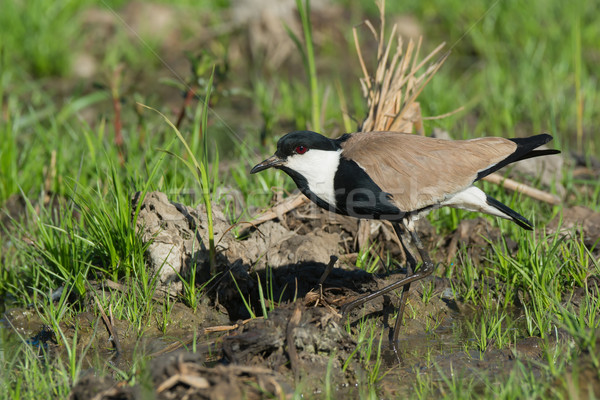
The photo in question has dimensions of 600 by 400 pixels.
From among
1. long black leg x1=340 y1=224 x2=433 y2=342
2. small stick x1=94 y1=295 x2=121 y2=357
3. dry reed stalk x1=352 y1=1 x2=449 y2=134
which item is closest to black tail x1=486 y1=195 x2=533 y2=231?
long black leg x1=340 y1=224 x2=433 y2=342

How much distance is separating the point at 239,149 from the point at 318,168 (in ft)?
7.50

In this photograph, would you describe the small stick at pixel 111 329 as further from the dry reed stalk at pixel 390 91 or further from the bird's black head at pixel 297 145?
the dry reed stalk at pixel 390 91

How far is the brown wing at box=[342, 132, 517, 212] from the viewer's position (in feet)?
14.0

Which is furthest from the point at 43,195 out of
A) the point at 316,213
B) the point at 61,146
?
the point at 316,213

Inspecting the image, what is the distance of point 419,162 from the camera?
4.35 metres

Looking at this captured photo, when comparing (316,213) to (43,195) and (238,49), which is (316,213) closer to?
(43,195)

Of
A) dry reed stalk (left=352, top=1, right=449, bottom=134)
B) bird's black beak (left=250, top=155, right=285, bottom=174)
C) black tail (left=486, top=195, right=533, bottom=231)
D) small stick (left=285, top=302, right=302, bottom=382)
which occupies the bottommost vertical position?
small stick (left=285, top=302, right=302, bottom=382)

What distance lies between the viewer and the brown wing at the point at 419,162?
4.28 m

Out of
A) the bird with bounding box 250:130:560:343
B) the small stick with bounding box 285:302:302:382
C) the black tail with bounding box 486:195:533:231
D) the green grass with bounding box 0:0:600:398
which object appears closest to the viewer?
the small stick with bounding box 285:302:302:382

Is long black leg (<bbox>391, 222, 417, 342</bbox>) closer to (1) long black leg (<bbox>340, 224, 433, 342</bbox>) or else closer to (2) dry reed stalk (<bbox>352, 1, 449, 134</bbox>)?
(1) long black leg (<bbox>340, 224, 433, 342</bbox>)

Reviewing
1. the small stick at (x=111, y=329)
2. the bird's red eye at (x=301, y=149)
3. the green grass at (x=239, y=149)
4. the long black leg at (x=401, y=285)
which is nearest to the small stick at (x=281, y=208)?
the green grass at (x=239, y=149)

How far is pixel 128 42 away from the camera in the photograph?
966cm

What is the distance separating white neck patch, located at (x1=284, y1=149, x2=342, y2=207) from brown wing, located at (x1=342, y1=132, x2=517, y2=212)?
0.12 meters

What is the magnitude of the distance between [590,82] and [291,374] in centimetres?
551
